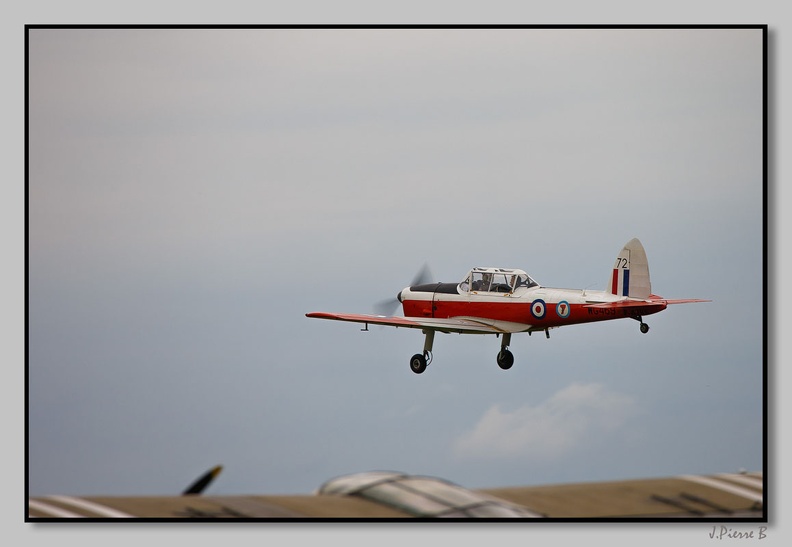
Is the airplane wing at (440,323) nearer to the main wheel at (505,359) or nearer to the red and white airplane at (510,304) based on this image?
the red and white airplane at (510,304)

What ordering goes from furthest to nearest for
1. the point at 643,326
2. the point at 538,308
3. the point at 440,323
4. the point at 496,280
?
the point at 440,323 < the point at 496,280 < the point at 538,308 < the point at 643,326

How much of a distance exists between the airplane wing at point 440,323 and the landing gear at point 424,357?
296 millimetres

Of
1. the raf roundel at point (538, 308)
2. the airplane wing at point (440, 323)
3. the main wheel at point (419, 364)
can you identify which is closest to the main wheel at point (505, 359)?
the airplane wing at point (440, 323)

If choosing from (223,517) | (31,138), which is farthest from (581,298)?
(31,138)

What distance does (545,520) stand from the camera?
66.6 feet

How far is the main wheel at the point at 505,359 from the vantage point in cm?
2292

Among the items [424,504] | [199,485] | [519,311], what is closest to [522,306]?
[519,311]

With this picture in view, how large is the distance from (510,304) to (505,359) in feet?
2.83

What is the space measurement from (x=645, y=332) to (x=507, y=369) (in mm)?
2365

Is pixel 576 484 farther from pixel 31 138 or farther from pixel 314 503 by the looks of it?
pixel 31 138

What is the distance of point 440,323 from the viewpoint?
23109 mm

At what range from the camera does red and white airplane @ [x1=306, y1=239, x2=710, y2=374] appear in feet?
71.1

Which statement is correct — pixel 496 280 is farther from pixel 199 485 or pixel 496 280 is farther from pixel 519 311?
pixel 199 485

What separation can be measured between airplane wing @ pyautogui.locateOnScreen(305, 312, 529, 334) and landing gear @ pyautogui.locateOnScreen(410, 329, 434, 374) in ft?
0.97
